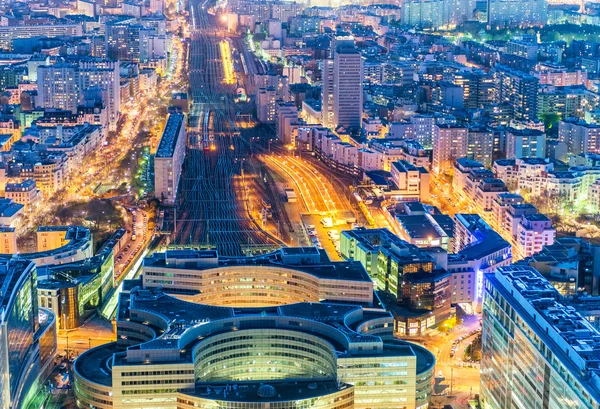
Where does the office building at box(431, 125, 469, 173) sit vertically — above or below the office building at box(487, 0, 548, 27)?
below

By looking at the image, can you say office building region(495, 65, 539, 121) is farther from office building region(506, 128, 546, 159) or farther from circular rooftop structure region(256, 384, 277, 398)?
circular rooftop structure region(256, 384, 277, 398)

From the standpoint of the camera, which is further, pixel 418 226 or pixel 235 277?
pixel 418 226

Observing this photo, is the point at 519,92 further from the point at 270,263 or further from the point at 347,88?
the point at 270,263

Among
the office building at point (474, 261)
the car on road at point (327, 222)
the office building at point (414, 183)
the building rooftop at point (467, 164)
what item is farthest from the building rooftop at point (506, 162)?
the office building at point (474, 261)

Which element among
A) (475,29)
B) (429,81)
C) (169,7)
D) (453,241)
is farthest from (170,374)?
(169,7)

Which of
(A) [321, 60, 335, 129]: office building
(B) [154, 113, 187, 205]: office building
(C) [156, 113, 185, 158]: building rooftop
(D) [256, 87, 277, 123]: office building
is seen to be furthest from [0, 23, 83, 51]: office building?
(B) [154, 113, 187, 205]: office building

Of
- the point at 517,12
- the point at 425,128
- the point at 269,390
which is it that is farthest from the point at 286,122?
the point at 517,12

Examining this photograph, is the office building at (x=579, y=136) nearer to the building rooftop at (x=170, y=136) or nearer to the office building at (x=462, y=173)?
the office building at (x=462, y=173)
